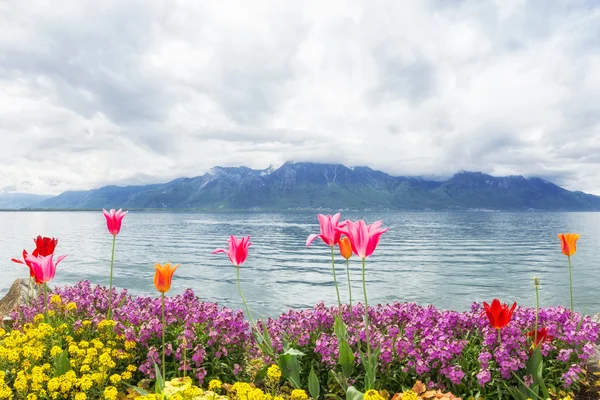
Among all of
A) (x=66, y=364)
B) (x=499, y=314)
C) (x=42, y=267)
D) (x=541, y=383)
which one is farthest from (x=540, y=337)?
(x=42, y=267)

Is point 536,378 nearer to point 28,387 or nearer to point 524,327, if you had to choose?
point 524,327

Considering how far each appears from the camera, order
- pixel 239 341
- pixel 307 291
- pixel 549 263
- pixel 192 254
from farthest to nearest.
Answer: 1. pixel 192 254
2. pixel 549 263
3. pixel 307 291
4. pixel 239 341

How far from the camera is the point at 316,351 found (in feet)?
22.6

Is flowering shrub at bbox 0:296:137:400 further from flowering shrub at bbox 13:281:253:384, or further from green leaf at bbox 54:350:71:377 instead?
flowering shrub at bbox 13:281:253:384

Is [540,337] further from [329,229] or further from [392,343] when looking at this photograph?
[329,229]

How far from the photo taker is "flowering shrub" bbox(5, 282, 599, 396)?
21.3 ft

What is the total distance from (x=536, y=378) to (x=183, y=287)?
25.4 meters

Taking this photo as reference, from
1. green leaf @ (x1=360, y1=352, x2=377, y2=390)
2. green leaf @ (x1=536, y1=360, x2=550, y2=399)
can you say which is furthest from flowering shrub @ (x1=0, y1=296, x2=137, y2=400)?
green leaf @ (x1=536, y1=360, x2=550, y2=399)

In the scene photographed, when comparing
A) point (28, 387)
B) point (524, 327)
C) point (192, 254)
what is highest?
point (524, 327)

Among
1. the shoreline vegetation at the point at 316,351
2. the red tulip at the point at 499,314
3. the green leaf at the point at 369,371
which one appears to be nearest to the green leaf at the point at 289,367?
the shoreline vegetation at the point at 316,351

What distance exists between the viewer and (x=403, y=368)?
642 centimetres

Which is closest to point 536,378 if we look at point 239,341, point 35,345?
point 239,341

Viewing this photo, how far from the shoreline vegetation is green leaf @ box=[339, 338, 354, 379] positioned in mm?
17

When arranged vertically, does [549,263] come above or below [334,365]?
below
